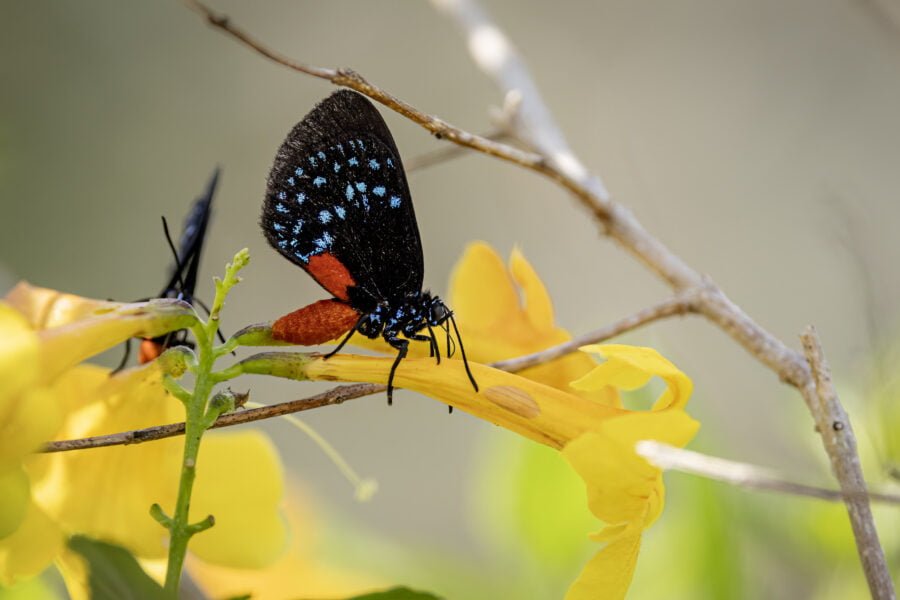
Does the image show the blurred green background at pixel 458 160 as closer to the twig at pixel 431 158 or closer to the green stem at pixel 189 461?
the twig at pixel 431 158

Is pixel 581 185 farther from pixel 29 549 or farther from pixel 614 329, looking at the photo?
pixel 29 549

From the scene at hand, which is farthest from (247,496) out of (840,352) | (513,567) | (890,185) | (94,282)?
(890,185)

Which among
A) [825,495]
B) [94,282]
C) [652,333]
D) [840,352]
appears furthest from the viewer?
[94,282]

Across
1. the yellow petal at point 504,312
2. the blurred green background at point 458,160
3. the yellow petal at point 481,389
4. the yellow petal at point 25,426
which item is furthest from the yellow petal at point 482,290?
the blurred green background at point 458,160

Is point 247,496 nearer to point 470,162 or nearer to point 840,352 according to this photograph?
point 840,352

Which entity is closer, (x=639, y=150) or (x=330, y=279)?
(x=330, y=279)

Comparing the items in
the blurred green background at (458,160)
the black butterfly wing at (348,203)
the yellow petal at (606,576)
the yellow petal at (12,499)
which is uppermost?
the blurred green background at (458,160)

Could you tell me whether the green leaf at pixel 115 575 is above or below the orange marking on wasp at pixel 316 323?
below

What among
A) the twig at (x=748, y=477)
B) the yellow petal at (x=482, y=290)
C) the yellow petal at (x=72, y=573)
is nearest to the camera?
the twig at (x=748, y=477)
